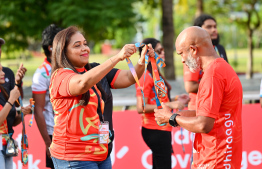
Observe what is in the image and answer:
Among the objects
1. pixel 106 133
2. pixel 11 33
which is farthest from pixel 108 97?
pixel 11 33

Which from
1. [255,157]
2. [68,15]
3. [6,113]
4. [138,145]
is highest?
[68,15]

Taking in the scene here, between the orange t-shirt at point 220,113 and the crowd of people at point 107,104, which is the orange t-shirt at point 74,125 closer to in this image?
the crowd of people at point 107,104

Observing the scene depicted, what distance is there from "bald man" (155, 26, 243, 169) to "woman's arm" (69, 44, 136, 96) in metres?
0.48

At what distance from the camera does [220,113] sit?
2.63 m

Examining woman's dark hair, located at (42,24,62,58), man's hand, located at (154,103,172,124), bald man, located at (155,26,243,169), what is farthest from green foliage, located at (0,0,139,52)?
bald man, located at (155,26,243,169)

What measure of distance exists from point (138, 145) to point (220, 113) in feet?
9.92

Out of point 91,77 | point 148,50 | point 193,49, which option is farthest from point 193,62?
point 91,77

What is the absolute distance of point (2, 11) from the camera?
49.8ft

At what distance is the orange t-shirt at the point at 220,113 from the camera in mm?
2549

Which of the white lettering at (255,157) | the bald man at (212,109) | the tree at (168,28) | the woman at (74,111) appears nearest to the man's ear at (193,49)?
the bald man at (212,109)

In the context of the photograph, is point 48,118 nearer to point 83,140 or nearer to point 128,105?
point 83,140

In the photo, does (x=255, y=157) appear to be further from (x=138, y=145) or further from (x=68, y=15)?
(x=68, y=15)

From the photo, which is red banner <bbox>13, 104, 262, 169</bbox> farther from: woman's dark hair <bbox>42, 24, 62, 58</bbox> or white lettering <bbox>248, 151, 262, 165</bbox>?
woman's dark hair <bbox>42, 24, 62, 58</bbox>

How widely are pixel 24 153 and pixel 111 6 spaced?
1164 centimetres
